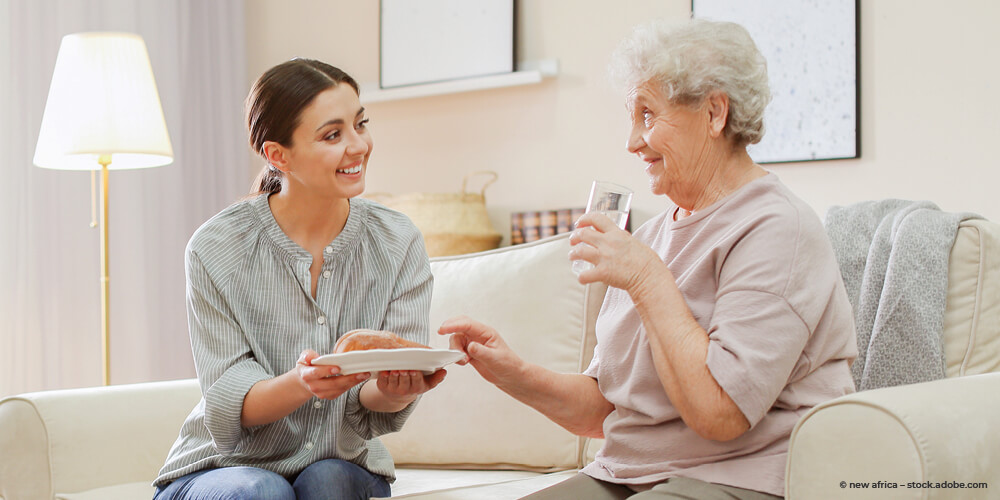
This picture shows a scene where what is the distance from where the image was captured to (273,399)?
139 cm

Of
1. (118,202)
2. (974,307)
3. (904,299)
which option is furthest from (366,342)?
(118,202)

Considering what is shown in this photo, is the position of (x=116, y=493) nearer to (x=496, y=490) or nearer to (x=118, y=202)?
(x=496, y=490)

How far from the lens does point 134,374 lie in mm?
3584

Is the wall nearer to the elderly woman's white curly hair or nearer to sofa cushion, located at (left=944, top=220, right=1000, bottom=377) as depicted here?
the elderly woman's white curly hair

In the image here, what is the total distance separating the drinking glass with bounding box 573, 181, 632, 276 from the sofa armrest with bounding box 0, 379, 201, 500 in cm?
112

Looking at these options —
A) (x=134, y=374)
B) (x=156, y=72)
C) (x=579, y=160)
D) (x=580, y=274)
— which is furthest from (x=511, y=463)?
(x=156, y=72)

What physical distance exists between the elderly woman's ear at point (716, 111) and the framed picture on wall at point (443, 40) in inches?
83.0

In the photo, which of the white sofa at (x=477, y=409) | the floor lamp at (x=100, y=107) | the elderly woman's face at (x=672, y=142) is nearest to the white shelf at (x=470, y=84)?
the floor lamp at (x=100, y=107)

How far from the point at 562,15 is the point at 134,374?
219 centimetres

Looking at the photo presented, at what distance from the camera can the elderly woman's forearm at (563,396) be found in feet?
4.84

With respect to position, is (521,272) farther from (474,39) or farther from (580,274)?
(474,39)

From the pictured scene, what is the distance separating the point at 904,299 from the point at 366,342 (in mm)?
979

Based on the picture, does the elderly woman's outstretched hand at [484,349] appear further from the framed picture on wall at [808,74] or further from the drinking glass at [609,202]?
the framed picture on wall at [808,74]

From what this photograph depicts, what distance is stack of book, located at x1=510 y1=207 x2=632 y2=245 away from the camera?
10.6 feet
